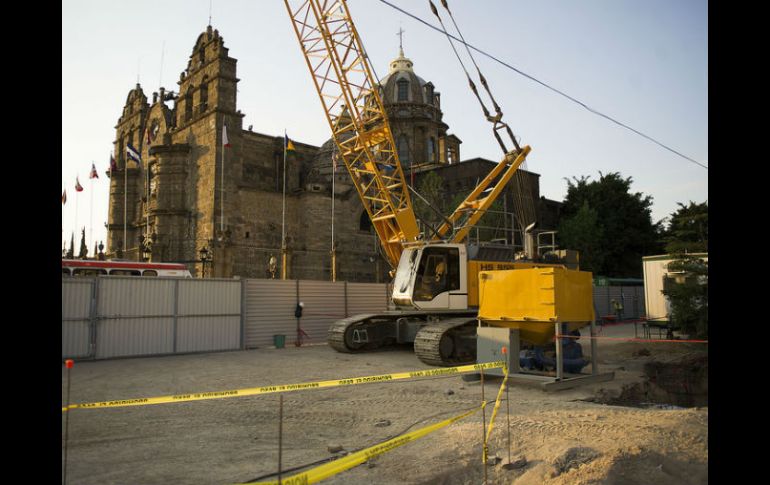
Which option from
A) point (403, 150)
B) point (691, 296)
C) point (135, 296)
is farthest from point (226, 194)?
point (691, 296)

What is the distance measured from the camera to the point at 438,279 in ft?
45.0

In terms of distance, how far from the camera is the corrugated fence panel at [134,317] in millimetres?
14188

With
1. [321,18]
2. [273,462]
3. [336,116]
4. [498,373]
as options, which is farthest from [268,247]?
[273,462]

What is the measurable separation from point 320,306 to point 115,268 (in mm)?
8852

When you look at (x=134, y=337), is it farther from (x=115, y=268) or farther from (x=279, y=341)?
(x=115, y=268)

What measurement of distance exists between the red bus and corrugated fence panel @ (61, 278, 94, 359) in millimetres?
5254

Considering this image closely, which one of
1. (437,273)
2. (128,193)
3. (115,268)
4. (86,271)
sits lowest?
(437,273)

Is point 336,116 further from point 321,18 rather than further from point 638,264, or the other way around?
point 638,264

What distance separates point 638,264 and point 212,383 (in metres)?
40.4

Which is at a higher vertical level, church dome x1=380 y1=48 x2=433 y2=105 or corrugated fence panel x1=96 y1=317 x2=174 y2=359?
church dome x1=380 y1=48 x2=433 y2=105

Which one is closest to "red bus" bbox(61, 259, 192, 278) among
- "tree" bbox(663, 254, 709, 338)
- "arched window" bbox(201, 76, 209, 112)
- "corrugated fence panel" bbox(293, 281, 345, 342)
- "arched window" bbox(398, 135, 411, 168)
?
"corrugated fence panel" bbox(293, 281, 345, 342)

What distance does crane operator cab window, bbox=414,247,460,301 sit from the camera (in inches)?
534

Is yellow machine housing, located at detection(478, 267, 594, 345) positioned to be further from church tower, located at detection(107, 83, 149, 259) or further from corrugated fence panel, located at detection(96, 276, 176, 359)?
church tower, located at detection(107, 83, 149, 259)
